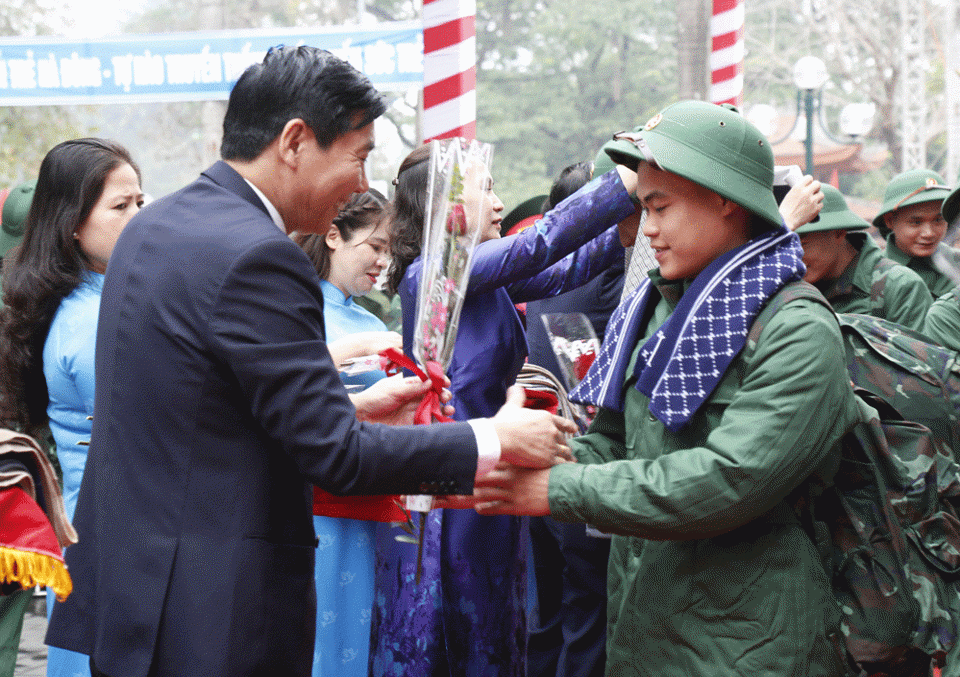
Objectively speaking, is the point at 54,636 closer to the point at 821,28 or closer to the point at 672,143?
the point at 672,143

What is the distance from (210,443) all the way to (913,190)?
4.92m

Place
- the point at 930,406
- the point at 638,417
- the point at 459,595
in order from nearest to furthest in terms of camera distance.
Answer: the point at 638,417, the point at 930,406, the point at 459,595

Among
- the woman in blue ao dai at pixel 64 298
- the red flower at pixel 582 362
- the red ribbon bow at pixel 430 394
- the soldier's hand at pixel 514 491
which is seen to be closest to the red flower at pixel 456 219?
the red ribbon bow at pixel 430 394

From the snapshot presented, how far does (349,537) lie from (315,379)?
1.67 m

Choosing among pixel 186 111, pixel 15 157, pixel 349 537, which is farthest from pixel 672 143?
pixel 186 111

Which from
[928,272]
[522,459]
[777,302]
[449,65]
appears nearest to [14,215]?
[449,65]

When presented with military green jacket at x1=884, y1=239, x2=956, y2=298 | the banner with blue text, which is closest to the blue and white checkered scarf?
military green jacket at x1=884, y1=239, x2=956, y2=298

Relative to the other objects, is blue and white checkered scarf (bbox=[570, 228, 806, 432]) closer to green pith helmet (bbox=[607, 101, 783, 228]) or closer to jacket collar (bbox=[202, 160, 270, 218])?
green pith helmet (bbox=[607, 101, 783, 228])

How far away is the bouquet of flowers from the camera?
2285 millimetres

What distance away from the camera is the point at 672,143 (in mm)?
2094

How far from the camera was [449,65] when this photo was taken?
15.1 feet

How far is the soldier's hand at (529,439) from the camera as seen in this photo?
2092 millimetres

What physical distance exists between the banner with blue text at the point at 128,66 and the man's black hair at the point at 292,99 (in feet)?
24.2

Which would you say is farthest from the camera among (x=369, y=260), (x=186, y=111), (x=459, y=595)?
(x=186, y=111)
